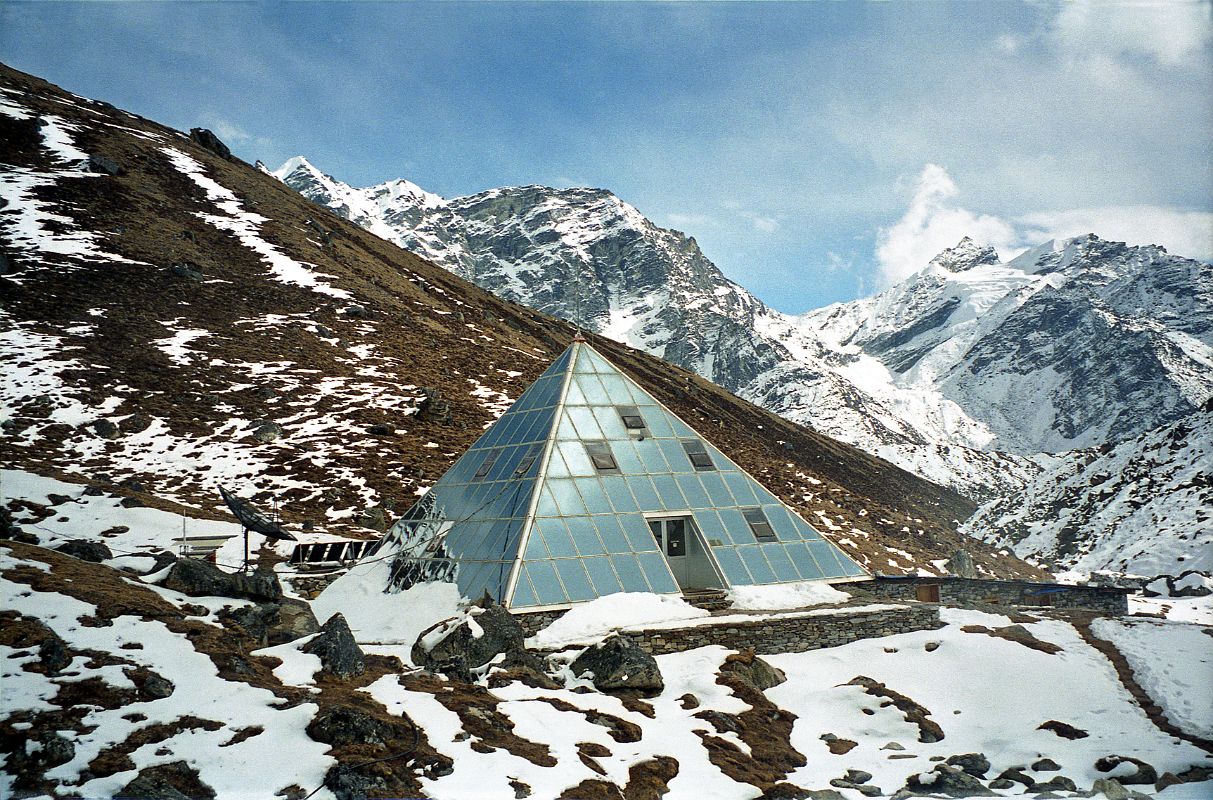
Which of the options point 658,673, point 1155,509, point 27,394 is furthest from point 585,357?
point 1155,509

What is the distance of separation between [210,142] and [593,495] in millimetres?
110733

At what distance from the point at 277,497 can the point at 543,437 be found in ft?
64.2

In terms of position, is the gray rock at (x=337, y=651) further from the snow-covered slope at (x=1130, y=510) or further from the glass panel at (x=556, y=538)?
the snow-covered slope at (x=1130, y=510)

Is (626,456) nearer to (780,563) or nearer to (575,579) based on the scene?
(575,579)

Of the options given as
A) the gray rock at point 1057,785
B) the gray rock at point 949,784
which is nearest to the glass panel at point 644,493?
the gray rock at point 949,784

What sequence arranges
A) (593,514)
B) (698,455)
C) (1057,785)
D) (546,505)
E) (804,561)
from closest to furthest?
(1057,785)
(546,505)
(593,514)
(804,561)
(698,455)

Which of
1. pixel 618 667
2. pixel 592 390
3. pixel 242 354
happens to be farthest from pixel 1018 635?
pixel 242 354

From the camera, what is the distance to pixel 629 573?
21.3 meters

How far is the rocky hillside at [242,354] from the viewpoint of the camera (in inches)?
1553

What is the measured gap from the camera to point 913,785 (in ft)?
42.2

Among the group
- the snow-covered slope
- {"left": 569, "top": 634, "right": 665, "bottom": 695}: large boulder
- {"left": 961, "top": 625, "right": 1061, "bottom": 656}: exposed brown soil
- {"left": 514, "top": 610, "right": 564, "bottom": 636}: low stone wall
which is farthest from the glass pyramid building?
the snow-covered slope

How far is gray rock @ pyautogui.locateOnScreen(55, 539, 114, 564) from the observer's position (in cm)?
1950

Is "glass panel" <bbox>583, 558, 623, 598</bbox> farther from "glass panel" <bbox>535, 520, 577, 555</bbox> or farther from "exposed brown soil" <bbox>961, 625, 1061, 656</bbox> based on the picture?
"exposed brown soil" <bbox>961, 625, 1061, 656</bbox>

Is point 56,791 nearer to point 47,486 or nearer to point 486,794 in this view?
point 486,794
